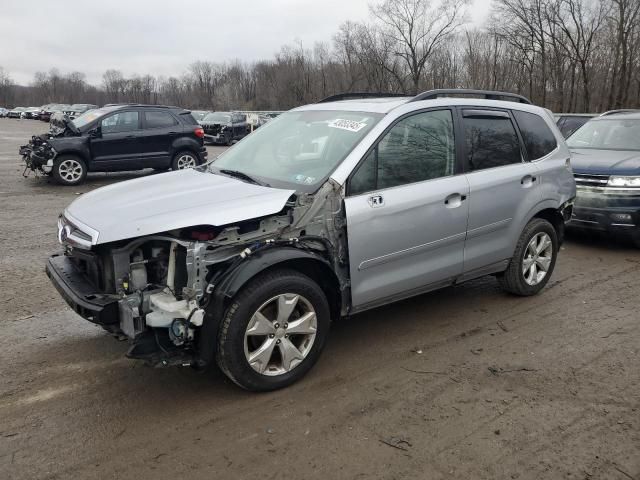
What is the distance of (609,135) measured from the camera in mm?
8336

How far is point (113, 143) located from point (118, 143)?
0.39 feet

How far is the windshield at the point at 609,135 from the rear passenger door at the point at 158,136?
367 inches

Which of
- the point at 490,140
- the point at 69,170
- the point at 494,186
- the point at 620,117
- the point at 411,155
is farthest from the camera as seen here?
the point at 69,170

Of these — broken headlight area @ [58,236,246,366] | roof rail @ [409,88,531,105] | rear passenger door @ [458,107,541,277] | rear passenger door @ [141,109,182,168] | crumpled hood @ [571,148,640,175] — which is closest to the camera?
broken headlight area @ [58,236,246,366]

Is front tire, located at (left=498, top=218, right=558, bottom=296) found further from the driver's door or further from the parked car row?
the driver's door

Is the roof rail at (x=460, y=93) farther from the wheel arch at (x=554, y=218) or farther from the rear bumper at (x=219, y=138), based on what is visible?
the rear bumper at (x=219, y=138)

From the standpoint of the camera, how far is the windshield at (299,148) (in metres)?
3.82

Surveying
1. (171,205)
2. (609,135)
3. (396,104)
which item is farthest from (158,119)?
(171,205)

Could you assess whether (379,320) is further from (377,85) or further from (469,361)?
(377,85)

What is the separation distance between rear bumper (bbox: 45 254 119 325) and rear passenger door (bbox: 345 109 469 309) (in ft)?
5.24

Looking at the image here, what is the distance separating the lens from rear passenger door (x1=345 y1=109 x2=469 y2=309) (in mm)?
3723

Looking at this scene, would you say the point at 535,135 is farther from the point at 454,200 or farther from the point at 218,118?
the point at 218,118

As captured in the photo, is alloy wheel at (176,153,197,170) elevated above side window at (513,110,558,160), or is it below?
below

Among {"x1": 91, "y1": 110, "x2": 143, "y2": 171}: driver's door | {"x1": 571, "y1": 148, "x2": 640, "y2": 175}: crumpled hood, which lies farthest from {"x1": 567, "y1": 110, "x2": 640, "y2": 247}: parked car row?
{"x1": 91, "y1": 110, "x2": 143, "y2": 171}: driver's door
